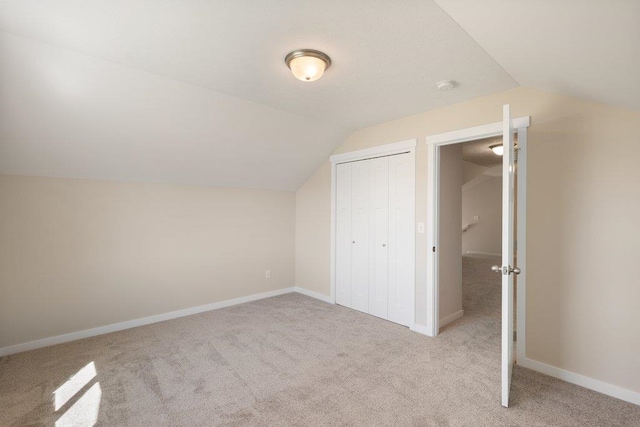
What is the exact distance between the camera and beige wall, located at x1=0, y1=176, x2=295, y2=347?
287cm

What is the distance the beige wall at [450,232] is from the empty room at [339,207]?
0.04 meters

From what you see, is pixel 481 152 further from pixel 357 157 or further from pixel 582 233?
pixel 582 233

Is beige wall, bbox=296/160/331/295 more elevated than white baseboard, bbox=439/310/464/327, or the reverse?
beige wall, bbox=296/160/331/295

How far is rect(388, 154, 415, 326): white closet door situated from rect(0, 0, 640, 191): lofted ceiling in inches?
26.2

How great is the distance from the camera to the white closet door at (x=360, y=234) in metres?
3.95

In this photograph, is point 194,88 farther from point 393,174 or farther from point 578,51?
point 578,51

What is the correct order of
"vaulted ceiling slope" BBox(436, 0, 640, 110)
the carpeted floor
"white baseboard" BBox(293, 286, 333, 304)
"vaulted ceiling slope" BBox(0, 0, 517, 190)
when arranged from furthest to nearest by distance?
"white baseboard" BBox(293, 286, 333, 304) → the carpeted floor → "vaulted ceiling slope" BBox(0, 0, 517, 190) → "vaulted ceiling slope" BBox(436, 0, 640, 110)

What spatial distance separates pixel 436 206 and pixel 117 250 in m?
3.55

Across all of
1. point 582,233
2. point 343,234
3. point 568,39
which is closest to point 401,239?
point 343,234

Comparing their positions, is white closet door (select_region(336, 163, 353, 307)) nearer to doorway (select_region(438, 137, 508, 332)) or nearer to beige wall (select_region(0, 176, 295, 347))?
beige wall (select_region(0, 176, 295, 347))

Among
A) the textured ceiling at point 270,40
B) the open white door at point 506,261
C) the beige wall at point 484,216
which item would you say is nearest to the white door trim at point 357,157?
the textured ceiling at point 270,40

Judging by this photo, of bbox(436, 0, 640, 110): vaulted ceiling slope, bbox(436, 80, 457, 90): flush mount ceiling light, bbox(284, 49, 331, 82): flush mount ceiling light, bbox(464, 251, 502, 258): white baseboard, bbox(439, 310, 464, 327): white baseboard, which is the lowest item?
bbox(439, 310, 464, 327): white baseboard

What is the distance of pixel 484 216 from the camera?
8.68 metres

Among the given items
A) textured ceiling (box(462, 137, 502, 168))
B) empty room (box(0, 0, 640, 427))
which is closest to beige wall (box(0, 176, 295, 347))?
empty room (box(0, 0, 640, 427))
